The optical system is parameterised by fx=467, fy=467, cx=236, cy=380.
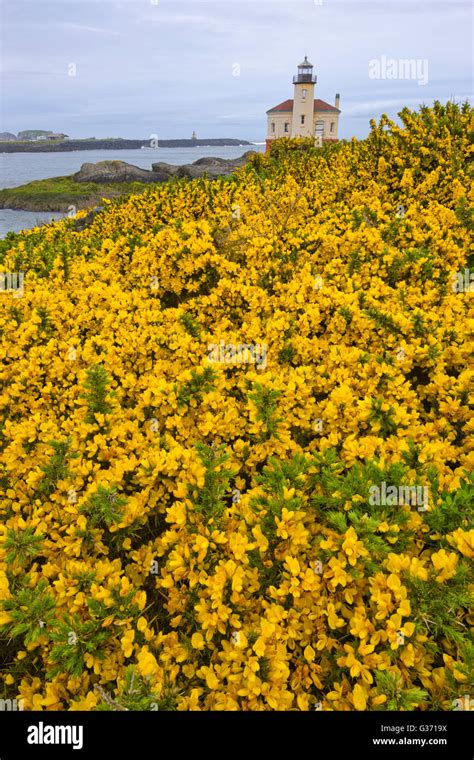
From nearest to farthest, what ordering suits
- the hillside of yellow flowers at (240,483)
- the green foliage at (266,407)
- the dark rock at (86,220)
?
the hillside of yellow flowers at (240,483), the green foliage at (266,407), the dark rock at (86,220)

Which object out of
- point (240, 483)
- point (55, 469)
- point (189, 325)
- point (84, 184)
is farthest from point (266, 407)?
point (84, 184)

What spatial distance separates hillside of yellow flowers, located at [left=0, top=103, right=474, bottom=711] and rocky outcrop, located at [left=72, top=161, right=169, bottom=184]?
211 feet

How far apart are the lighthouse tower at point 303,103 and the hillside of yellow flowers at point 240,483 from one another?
6318cm

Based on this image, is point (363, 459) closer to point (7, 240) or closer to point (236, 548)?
point (236, 548)

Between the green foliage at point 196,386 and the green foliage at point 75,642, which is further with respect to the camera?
the green foliage at point 196,386

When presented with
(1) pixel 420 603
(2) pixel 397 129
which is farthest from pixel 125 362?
(2) pixel 397 129

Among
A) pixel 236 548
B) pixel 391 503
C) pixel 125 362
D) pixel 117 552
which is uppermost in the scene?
pixel 125 362

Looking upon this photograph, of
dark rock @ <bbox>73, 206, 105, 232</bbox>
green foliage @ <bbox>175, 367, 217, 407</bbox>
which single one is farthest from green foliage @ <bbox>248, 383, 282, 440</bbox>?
dark rock @ <bbox>73, 206, 105, 232</bbox>

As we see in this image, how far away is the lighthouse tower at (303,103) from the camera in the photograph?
59.5 metres

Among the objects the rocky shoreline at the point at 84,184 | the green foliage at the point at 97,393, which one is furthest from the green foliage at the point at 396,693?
the rocky shoreline at the point at 84,184

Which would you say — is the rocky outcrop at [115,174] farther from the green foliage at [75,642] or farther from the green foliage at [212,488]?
the green foliage at [75,642]

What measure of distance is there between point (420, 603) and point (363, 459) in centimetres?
92
